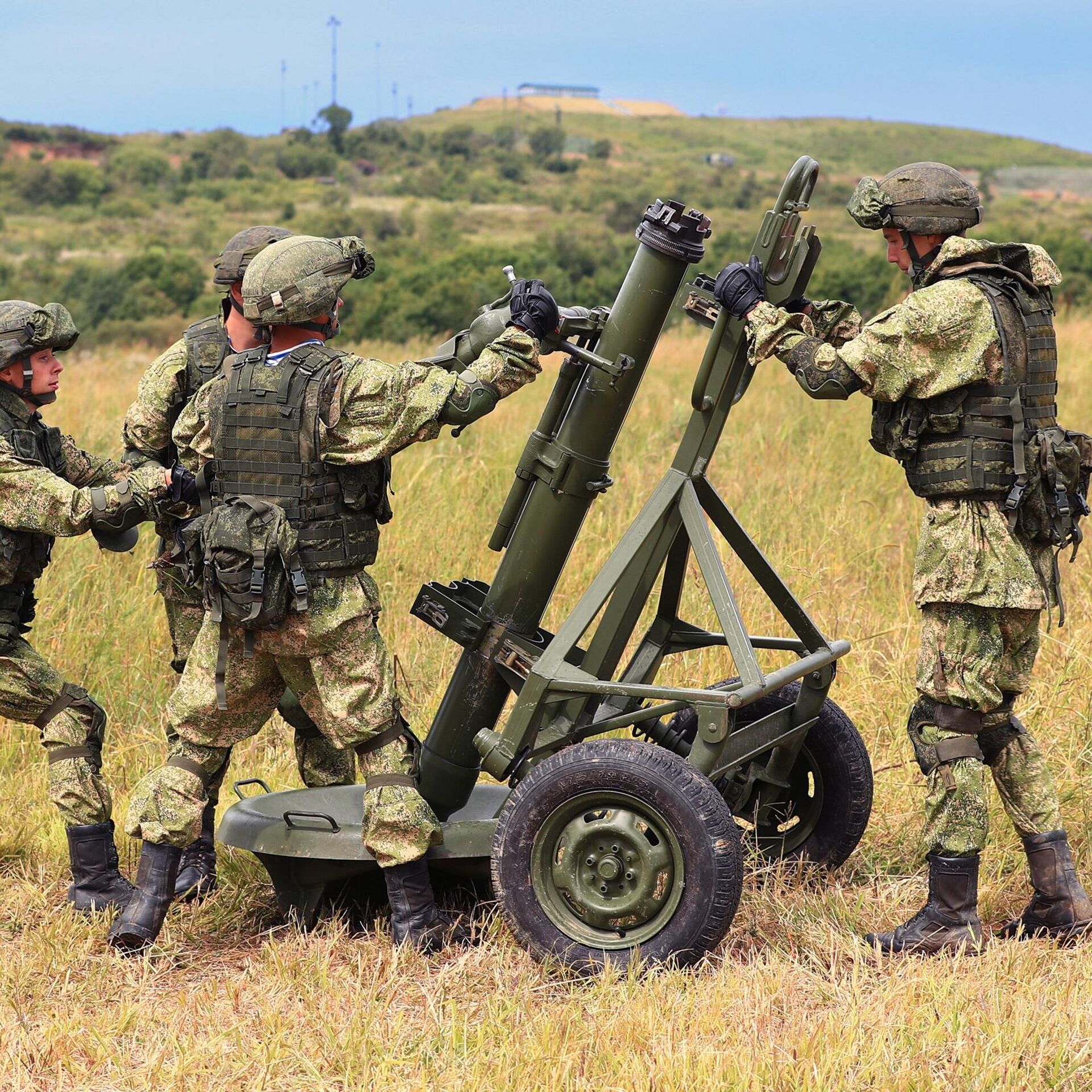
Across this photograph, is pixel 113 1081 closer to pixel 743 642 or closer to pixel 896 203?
pixel 743 642

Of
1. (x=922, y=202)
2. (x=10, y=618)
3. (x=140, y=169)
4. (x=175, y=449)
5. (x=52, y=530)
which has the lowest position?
(x=10, y=618)

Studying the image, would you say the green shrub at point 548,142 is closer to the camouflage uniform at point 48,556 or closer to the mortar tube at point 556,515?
the camouflage uniform at point 48,556

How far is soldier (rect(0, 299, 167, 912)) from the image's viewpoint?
4883mm

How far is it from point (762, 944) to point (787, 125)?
148m

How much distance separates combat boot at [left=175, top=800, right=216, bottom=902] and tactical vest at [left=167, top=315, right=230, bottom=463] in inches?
57.8

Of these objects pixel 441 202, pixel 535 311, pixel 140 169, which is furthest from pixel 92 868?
pixel 140 169

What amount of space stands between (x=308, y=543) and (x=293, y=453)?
31cm

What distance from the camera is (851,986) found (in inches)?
165

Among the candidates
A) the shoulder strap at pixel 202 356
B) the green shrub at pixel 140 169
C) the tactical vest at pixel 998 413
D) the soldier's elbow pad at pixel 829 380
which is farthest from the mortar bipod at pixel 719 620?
the green shrub at pixel 140 169

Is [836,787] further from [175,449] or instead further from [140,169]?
[140,169]

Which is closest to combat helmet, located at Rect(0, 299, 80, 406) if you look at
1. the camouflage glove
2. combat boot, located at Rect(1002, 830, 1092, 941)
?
the camouflage glove

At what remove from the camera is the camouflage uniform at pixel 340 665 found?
15.0 ft

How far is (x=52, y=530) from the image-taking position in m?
4.89

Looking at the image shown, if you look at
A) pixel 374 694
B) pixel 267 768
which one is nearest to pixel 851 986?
pixel 374 694
